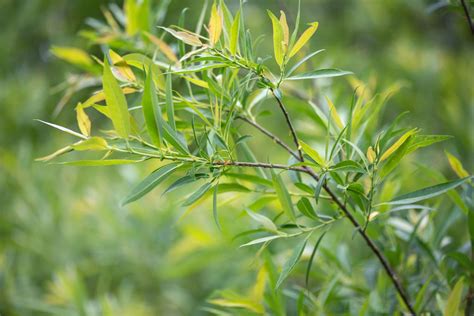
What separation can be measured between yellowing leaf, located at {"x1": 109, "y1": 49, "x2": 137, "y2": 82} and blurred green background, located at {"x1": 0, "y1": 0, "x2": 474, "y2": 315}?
1.18 ft

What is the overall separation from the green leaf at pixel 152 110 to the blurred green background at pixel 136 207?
39 cm

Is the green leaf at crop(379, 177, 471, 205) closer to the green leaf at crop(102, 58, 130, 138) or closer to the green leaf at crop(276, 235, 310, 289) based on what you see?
the green leaf at crop(276, 235, 310, 289)

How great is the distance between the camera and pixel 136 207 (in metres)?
1.06

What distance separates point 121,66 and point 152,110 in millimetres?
76

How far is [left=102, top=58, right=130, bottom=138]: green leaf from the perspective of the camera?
34 cm

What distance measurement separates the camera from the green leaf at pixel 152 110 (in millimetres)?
346

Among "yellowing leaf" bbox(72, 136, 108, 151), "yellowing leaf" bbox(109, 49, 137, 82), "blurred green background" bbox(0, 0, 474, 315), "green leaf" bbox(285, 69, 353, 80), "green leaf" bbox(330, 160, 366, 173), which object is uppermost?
"yellowing leaf" bbox(109, 49, 137, 82)

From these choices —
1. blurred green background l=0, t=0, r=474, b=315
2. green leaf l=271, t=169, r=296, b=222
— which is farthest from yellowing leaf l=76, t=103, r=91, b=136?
blurred green background l=0, t=0, r=474, b=315

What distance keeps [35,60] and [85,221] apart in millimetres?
819

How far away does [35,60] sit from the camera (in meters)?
1.74

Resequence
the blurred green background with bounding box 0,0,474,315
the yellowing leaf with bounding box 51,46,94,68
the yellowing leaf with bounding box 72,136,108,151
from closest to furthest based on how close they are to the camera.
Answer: the yellowing leaf with bounding box 72,136,108,151 < the yellowing leaf with bounding box 51,46,94,68 < the blurred green background with bounding box 0,0,474,315

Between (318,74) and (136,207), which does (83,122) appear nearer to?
(318,74)

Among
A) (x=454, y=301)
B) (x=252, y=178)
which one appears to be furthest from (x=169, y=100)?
(x=454, y=301)

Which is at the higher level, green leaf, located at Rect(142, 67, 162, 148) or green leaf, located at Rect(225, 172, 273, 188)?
green leaf, located at Rect(142, 67, 162, 148)
